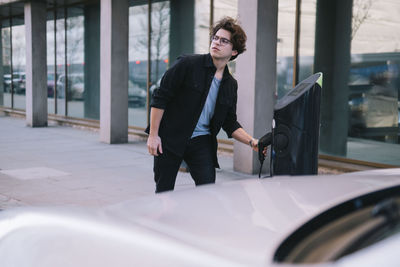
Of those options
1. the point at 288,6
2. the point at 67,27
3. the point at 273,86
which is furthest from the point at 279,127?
the point at 67,27

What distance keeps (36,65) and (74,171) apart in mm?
8301

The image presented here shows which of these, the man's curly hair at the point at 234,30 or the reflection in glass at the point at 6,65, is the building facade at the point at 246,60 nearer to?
the reflection in glass at the point at 6,65

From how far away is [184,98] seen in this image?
3.86 metres

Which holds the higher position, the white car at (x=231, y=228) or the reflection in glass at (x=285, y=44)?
the reflection in glass at (x=285, y=44)

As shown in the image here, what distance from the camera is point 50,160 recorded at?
9492 millimetres

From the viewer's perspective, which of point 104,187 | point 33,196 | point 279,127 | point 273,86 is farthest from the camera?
point 273,86

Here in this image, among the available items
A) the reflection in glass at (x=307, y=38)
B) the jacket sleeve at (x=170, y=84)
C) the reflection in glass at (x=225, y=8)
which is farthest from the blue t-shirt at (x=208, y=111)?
the reflection in glass at (x=225, y=8)

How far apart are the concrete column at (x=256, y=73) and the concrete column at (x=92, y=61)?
7613mm

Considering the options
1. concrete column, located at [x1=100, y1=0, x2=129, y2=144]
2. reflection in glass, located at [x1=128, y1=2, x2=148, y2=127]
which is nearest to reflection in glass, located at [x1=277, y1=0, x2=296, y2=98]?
concrete column, located at [x1=100, y1=0, x2=129, y2=144]

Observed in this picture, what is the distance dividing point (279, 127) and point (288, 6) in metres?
6.10

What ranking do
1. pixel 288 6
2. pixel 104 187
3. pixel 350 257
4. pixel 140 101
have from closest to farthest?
1. pixel 350 257
2. pixel 104 187
3. pixel 288 6
4. pixel 140 101

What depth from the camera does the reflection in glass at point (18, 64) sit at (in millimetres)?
19906

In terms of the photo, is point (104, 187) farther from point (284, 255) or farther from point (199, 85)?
point (284, 255)

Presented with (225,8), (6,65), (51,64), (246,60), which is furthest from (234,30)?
(6,65)
